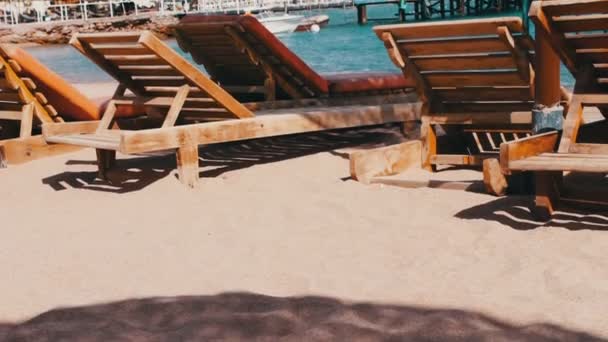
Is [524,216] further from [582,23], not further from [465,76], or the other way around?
[465,76]

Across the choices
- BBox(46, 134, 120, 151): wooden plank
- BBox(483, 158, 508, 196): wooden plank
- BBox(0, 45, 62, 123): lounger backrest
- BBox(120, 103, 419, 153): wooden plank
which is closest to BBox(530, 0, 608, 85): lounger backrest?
BBox(483, 158, 508, 196): wooden plank

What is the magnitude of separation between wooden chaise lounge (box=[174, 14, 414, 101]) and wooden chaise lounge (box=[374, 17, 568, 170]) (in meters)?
1.51

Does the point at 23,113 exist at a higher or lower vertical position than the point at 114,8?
higher

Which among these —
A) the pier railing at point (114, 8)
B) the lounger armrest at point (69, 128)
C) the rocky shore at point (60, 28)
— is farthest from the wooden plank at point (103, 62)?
the pier railing at point (114, 8)

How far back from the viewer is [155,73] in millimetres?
6387

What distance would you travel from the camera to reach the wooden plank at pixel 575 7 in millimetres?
4215

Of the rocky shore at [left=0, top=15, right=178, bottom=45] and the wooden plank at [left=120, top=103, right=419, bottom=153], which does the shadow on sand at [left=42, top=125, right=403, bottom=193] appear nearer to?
the wooden plank at [left=120, top=103, right=419, bottom=153]

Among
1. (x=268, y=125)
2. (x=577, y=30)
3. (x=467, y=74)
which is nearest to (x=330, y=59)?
(x=268, y=125)

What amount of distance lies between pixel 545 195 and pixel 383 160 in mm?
1636

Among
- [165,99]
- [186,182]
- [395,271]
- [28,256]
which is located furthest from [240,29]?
[395,271]

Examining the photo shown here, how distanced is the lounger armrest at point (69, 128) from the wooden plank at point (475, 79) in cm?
258

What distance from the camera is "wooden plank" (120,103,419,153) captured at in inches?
224

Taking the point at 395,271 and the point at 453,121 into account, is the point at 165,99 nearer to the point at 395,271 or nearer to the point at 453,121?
the point at 453,121

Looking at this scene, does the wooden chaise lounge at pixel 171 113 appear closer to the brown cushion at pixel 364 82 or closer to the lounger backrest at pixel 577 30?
the brown cushion at pixel 364 82
